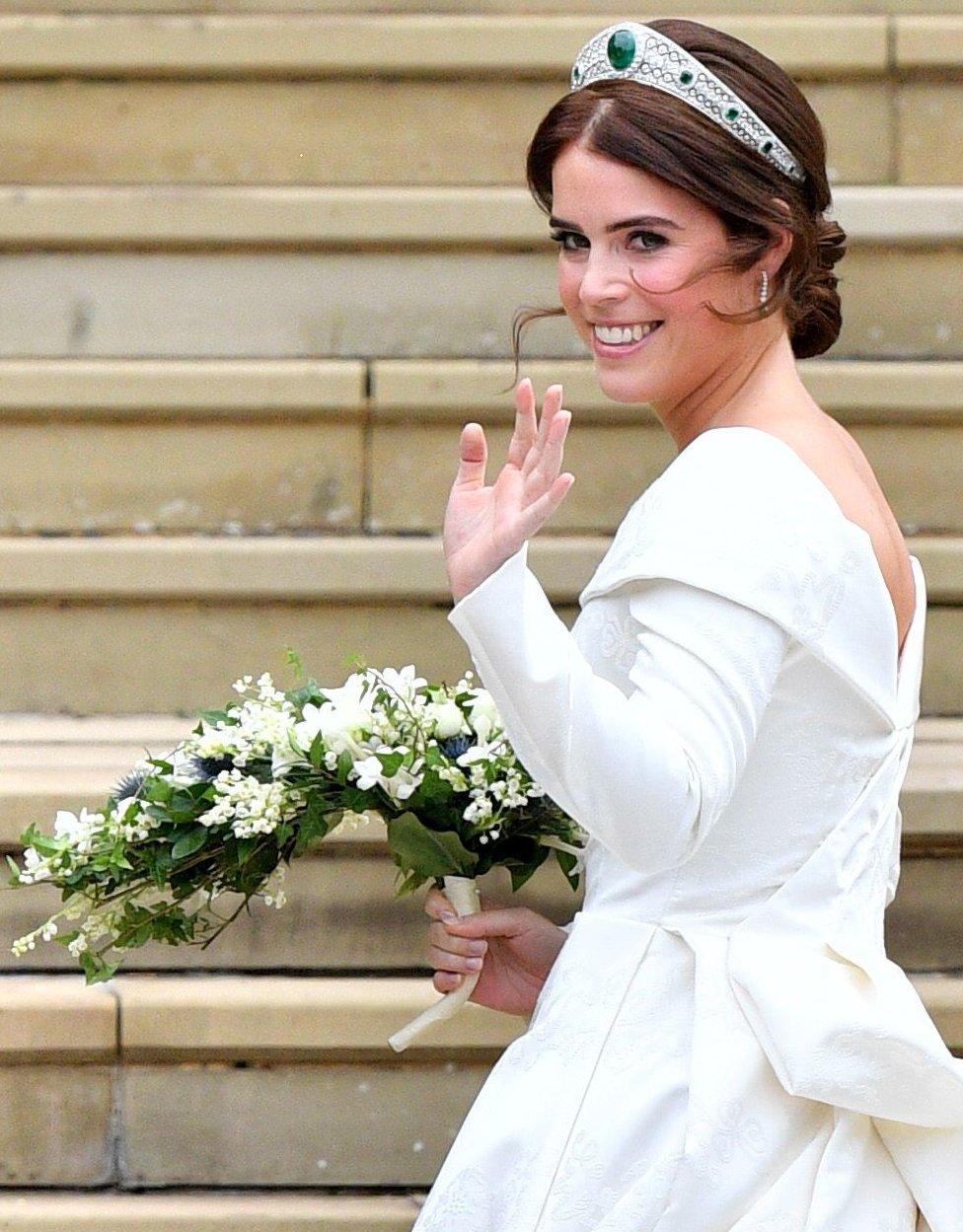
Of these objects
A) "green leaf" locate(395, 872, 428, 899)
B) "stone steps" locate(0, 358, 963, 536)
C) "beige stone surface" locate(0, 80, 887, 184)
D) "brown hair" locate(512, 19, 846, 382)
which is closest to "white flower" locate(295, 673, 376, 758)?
"green leaf" locate(395, 872, 428, 899)

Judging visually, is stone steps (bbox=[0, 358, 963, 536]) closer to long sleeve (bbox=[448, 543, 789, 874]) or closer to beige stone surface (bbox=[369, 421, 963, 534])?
beige stone surface (bbox=[369, 421, 963, 534])

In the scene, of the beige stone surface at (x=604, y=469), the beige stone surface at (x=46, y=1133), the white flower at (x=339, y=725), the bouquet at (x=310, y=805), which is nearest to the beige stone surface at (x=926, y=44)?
the beige stone surface at (x=604, y=469)

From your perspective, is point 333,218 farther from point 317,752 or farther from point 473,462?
point 473,462

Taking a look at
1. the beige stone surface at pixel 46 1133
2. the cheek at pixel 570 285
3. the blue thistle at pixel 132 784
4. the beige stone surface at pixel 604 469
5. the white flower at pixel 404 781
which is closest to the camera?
the cheek at pixel 570 285

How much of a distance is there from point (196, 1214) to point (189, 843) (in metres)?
1.24

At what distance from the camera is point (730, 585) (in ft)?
5.57

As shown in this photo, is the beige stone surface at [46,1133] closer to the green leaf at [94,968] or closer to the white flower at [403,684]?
the green leaf at [94,968]

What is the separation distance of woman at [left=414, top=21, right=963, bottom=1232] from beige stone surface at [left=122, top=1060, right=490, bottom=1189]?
126 cm

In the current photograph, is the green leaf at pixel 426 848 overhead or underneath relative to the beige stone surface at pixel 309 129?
underneath

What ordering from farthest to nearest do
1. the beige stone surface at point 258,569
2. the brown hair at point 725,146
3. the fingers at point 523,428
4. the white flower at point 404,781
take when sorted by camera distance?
the beige stone surface at point 258,569
the white flower at point 404,781
the brown hair at point 725,146
the fingers at point 523,428

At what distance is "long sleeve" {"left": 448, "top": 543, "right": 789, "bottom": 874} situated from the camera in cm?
163

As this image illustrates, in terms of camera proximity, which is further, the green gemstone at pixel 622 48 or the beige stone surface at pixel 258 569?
the beige stone surface at pixel 258 569

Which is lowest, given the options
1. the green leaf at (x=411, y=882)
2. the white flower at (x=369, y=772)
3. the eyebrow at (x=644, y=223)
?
the green leaf at (x=411, y=882)

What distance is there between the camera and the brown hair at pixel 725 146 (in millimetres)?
1882
